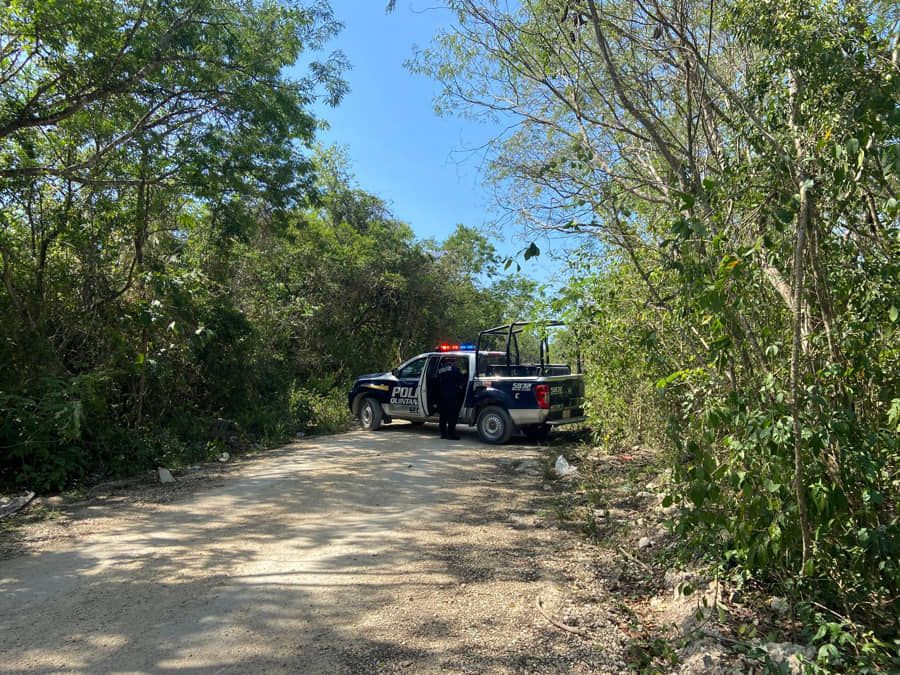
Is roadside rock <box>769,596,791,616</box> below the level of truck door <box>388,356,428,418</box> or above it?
below

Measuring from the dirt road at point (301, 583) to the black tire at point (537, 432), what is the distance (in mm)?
3535

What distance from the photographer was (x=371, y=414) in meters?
13.7

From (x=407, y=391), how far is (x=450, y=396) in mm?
1540

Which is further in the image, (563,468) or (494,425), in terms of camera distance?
(494,425)

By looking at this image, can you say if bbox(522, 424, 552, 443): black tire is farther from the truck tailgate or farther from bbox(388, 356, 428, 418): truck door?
bbox(388, 356, 428, 418): truck door

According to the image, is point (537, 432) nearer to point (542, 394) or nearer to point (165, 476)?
point (542, 394)

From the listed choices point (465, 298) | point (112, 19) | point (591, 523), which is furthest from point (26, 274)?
point (465, 298)

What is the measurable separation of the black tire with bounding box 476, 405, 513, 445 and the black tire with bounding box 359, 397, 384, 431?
9.02 feet

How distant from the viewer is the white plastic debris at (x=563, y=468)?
8.74 m

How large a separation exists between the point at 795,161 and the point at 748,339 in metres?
1.04

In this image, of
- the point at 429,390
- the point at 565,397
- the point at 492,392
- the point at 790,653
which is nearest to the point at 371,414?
the point at 429,390

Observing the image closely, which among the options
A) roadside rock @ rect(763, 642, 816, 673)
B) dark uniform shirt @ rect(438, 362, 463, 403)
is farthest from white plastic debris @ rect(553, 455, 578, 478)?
roadside rock @ rect(763, 642, 816, 673)

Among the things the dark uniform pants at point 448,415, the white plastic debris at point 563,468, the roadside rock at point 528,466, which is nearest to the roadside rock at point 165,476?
the roadside rock at point 528,466

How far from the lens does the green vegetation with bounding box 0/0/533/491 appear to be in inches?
316
